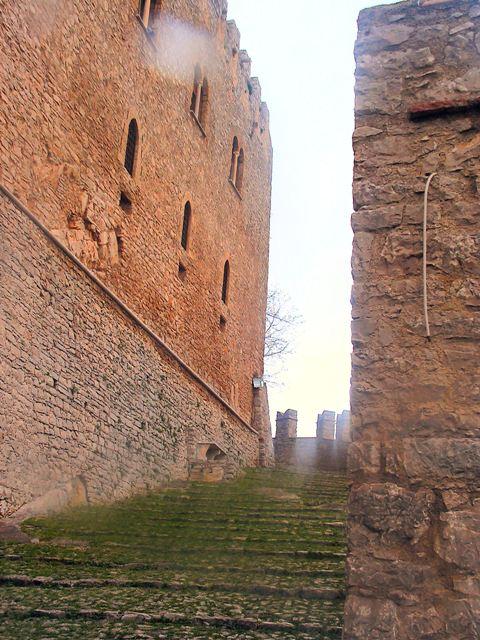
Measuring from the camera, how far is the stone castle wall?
20047 mm

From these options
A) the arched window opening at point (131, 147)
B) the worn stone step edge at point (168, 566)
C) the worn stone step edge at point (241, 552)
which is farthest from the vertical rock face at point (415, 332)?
the arched window opening at point (131, 147)

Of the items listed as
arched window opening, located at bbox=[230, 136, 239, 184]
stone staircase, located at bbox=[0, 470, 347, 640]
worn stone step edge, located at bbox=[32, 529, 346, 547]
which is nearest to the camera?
stone staircase, located at bbox=[0, 470, 347, 640]

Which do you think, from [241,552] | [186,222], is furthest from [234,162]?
[241,552]

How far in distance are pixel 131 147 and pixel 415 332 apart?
10109 millimetres

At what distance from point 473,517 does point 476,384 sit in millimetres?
575

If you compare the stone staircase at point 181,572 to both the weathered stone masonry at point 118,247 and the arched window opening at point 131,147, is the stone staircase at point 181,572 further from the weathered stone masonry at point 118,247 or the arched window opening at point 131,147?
the arched window opening at point 131,147

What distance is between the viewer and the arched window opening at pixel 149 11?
13101 millimetres

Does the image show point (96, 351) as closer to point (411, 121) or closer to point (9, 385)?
point (9, 385)

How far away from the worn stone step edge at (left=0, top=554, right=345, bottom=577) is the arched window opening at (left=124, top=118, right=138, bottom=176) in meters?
7.72

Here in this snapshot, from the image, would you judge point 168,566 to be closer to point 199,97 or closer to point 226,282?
point 226,282

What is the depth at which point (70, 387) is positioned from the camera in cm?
912

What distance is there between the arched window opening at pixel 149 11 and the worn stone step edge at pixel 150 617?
36.9 feet

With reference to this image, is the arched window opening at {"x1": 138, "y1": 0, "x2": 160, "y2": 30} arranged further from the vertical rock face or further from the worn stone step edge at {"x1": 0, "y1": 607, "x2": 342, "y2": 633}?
the worn stone step edge at {"x1": 0, "y1": 607, "x2": 342, "y2": 633}

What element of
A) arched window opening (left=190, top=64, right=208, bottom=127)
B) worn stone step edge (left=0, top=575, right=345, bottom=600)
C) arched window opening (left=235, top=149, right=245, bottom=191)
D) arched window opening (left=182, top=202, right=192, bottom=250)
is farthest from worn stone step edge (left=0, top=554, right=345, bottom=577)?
arched window opening (left=235, top=149, right=245, bottom=191)
